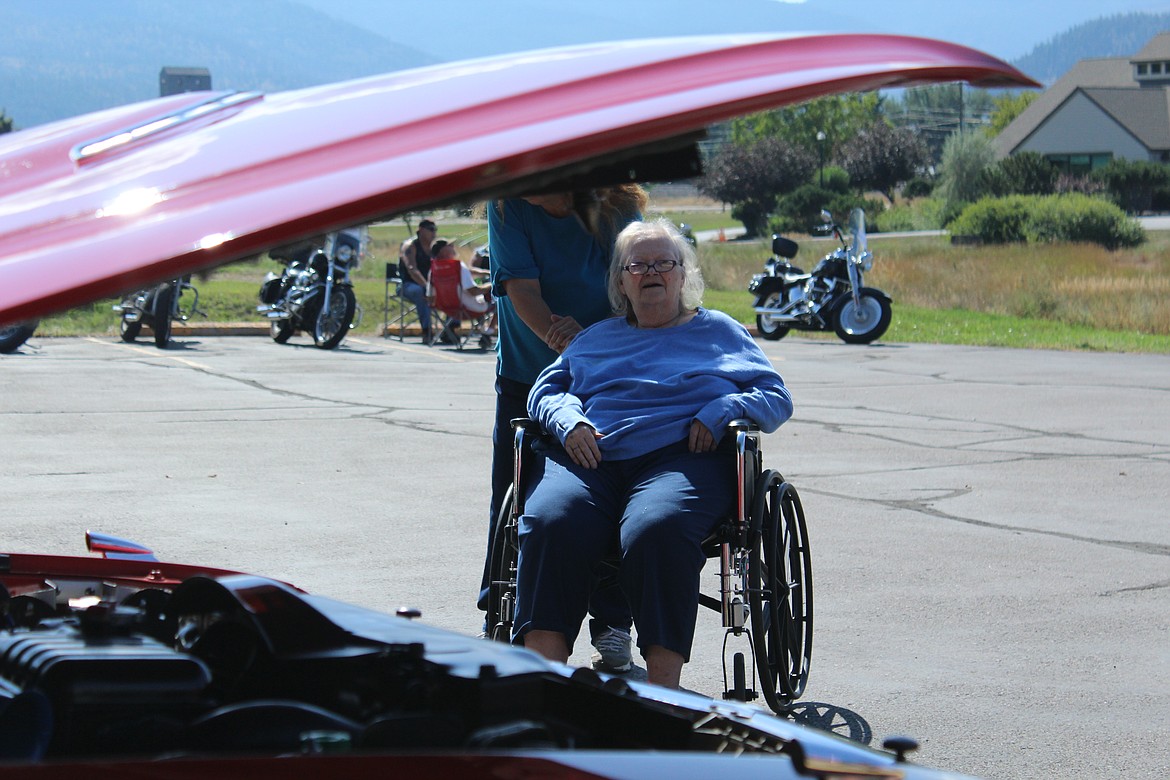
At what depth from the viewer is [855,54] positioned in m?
1.81

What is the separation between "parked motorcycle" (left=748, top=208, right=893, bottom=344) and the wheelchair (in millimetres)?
15520

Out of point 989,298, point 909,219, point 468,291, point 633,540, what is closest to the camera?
point 633,540

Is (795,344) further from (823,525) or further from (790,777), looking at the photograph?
(790,777)

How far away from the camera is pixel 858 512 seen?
7.69 metres

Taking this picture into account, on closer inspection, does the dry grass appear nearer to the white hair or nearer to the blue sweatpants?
the white hair

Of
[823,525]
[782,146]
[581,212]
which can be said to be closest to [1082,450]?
[823,525]

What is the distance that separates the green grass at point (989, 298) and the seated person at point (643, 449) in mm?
10024

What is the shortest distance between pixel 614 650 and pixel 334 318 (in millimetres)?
14006

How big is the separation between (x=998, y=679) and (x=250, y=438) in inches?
261

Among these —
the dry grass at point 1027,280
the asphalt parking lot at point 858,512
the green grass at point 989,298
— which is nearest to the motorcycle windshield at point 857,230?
the green grass at point 989,298

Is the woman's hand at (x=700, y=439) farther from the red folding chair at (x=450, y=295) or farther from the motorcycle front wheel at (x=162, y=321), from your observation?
the red folding chair at (x=450, y=295)

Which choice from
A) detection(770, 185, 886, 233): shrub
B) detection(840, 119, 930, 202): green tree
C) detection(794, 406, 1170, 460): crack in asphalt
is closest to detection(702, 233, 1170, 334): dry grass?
detection(794, 406, 1170, 460): crack in asphalt

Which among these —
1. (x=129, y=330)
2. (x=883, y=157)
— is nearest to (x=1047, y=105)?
(x=883, y=157)

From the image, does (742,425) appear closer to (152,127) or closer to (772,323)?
(152,127)
